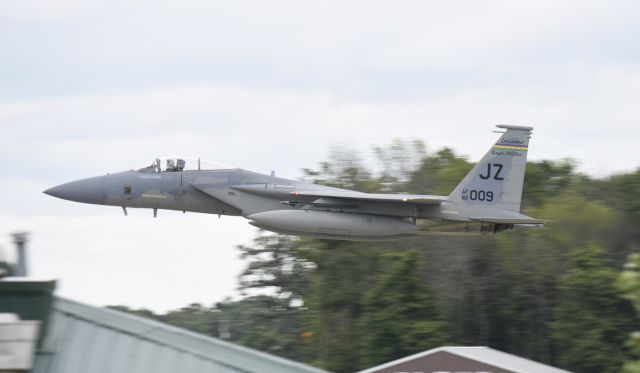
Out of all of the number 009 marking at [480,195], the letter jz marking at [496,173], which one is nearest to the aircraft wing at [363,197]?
the number 009 marking at [480,195]

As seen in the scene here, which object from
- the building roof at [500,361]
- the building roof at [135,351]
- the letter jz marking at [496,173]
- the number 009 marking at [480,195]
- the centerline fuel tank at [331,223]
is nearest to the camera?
the building roof at [135,351]

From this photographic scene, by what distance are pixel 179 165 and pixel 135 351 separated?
1654 cm

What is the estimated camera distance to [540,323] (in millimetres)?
48938

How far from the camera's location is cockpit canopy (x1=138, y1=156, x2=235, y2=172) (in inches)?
1079

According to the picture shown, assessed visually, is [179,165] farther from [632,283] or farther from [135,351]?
[632,283]

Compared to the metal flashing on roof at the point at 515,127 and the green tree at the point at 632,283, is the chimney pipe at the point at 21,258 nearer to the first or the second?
the green tree at the point at 632,283

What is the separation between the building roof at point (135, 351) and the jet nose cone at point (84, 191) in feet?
52.1

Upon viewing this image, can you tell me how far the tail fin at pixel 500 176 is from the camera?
2859 cm

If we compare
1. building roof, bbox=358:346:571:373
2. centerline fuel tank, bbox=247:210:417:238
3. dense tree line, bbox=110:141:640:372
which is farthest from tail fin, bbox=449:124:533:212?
dense tree line, bbox=110:141:640:372

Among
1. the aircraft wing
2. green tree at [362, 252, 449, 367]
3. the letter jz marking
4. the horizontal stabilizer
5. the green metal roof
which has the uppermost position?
the letter jz marking

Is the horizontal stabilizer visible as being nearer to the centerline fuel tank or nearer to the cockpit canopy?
the centerline fuel tank

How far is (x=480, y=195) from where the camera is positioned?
94.0ft

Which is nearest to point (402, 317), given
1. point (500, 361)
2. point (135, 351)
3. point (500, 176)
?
point (500, 176)

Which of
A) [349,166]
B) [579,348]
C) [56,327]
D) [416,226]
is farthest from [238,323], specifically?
[56,327]
